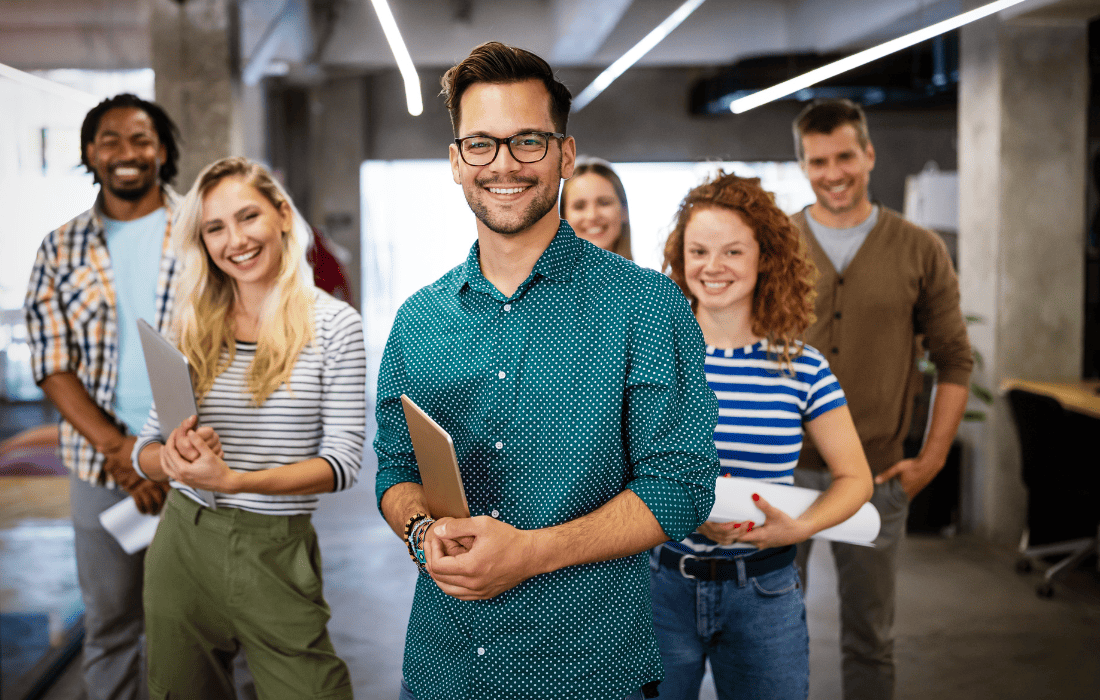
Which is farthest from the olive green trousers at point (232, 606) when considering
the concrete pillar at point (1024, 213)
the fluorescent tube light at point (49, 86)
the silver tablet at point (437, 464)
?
the concrete pillar at point (1024, 213)

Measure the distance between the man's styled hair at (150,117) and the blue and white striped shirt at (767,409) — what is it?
6.41 ft

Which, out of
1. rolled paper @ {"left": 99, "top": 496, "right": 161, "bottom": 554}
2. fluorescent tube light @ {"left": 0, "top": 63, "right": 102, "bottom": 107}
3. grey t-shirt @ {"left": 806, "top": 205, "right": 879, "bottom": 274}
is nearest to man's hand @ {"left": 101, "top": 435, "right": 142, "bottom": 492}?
rolled paper @ {"left": 99, "top": 496, "right": 161, "bottom": 554}

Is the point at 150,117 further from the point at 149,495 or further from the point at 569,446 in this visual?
the point at 569,446

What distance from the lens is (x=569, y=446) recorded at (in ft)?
4.40

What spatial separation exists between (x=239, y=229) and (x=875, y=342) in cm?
175

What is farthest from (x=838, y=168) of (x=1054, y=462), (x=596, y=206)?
(x=1054, y=462)

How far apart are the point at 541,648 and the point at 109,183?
2.13 meters

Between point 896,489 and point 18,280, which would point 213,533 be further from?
point 896,489

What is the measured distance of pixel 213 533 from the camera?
6.15ft

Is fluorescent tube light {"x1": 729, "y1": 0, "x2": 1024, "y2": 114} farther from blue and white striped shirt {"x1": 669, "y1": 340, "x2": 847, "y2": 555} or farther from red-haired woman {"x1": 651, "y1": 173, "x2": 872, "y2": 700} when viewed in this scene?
blue and white striped shirt {"x1": 669, "y1": 340, "x2": 847, "y2": 555}

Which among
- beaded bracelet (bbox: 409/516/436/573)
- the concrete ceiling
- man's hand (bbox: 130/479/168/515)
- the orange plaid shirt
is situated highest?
the concrete ceiling

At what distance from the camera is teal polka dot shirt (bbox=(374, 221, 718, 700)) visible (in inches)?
52.7

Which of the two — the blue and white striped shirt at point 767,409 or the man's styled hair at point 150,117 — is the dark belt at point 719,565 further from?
the man's styled hair at point 150,117

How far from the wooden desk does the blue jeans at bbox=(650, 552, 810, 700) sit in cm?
300
